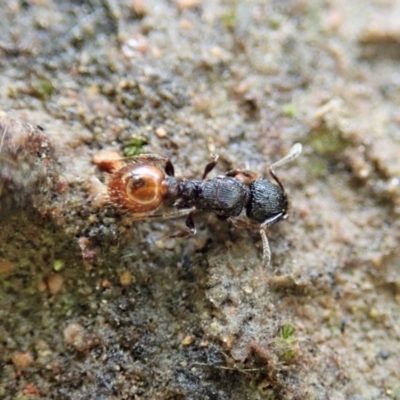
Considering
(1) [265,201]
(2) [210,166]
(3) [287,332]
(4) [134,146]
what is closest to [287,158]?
(1) [265,201]

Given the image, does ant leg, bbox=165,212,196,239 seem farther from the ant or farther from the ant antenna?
the ant antenna

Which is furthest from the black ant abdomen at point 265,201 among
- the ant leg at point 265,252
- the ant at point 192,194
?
the ant leg at point 265,252

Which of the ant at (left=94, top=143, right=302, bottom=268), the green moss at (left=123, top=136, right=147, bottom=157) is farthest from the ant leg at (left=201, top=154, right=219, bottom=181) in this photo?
the green moss at (left=123, top=136, right=147, bottom=157)

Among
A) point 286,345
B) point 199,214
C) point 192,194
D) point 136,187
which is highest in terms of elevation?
point 136,187

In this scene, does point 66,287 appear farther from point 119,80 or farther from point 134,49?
point 134,49

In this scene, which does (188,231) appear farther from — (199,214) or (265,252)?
(265,252)

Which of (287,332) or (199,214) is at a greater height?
(199,214)

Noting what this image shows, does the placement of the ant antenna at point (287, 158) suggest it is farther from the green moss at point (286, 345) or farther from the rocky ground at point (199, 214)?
the green moss at point (286, 345)

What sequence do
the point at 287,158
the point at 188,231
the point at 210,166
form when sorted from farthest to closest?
1. the point at 287,158
2. the point at 210,166
3. the point at 188,231

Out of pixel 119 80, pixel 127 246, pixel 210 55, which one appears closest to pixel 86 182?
pixel 127 246
